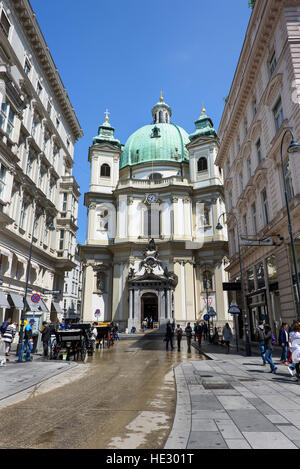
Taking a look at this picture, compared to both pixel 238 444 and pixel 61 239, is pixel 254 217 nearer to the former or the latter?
pixel 238 444

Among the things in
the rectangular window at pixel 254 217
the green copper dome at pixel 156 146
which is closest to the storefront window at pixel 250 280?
the rectangular window at pixel 254 217

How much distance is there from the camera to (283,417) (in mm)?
5836

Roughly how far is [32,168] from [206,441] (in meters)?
29.8

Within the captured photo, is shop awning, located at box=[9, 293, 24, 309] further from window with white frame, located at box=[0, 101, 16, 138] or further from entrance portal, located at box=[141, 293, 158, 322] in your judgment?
entrance portal, located at box=[141, 293, 158, 322]

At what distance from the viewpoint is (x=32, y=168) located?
3039cm

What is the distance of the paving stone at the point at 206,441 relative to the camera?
441cm

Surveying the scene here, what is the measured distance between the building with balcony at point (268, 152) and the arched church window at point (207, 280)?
1892 centimetres

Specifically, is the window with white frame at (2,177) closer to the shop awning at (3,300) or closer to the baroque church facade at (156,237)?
the shop awning at (3,300)

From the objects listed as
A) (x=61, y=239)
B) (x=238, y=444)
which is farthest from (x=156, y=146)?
(x=238, y=444)

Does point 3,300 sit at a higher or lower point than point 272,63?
lower

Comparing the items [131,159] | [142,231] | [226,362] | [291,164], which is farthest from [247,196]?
[131,159]

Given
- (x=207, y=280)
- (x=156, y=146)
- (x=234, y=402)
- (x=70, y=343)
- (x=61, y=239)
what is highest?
(x=156, y=146)

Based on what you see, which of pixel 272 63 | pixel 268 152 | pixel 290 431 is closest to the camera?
pixel 290 431

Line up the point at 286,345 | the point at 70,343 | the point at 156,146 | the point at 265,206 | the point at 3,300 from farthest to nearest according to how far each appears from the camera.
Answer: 1. the point at 156,146
2. the point at 3,300
3. the point at 265,206
4. the point at 70,343
5. the point at 286,345
